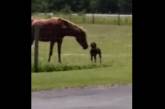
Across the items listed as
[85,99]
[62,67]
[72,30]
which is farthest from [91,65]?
[85,99]

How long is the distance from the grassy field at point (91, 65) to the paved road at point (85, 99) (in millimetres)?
532

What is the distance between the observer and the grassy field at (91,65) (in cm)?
1032

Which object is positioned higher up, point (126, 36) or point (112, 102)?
point (126, 36)

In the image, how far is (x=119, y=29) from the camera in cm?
1955

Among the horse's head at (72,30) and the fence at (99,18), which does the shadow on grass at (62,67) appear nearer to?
the horse's head at (72,30)

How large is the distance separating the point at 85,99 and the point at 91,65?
4.65m

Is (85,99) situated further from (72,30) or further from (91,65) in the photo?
(72,30)

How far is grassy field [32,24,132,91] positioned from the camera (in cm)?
1032

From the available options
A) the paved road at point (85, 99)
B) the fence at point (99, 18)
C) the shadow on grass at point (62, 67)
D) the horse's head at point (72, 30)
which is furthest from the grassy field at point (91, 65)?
the horse's head at point (72, 30)

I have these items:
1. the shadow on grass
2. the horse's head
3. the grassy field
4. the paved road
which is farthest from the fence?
the paved road

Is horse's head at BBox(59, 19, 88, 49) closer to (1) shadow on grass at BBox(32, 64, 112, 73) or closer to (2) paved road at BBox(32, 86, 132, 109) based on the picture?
(1) shadow on grass at BBox(32, 64, 112, 73)
